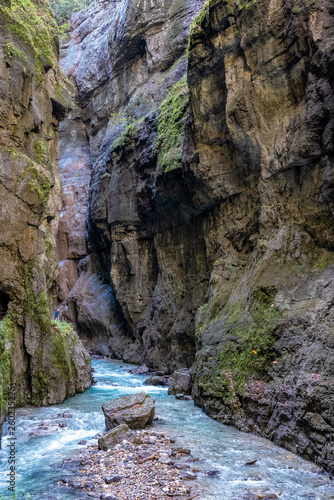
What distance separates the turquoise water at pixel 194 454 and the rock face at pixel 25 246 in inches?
47.6

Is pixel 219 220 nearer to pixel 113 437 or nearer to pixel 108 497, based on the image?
pixel 113 437

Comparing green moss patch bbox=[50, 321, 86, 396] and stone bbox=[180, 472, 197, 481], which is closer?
stone bbox=[180, 472, 197, 481]

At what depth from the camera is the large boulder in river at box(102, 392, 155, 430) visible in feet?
30.9

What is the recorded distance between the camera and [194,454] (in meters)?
7.64

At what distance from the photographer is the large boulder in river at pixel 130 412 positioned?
9.41m

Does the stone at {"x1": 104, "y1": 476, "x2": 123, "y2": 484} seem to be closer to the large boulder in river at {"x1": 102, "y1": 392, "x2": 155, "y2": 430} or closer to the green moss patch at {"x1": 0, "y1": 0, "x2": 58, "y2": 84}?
the large boulder in river at {"x1": 102, "y1": 392, "x2": 155, "y2": 430}

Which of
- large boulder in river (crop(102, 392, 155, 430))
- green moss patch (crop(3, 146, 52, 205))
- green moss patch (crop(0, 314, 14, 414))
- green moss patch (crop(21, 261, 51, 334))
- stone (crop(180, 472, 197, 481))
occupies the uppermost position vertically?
green moss patch (crop(3, 146, 52, 205))

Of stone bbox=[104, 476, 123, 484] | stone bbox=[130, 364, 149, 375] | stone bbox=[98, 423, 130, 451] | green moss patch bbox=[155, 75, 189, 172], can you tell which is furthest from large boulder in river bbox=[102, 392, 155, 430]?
green moss patch bbox=[155, 75, 189, 172]

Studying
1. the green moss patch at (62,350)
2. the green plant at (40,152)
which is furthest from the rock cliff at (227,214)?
the green plant at (40,152)

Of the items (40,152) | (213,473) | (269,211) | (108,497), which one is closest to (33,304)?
(40,152)

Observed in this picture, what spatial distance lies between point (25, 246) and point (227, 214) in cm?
891

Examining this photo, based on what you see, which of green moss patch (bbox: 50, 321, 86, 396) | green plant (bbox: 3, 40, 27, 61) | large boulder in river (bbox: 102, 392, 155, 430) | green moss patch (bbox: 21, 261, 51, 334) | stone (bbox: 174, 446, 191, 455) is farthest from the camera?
green plant (bbox: 3, 40, 27, 61)

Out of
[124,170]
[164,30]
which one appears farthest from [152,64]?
[124,170]

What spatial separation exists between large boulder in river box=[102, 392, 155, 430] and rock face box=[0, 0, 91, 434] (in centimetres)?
372
